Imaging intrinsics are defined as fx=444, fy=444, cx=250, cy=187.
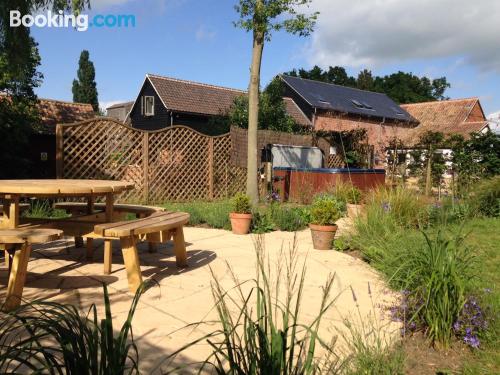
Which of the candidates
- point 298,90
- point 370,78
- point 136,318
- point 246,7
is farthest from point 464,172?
point 370,78

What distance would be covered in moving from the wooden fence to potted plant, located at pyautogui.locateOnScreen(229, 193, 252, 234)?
347 centimetres

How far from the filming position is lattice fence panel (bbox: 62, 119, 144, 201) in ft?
25.7

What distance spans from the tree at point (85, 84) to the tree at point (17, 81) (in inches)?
1383

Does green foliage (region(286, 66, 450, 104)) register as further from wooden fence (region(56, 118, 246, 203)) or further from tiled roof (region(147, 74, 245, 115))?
wooden fence (region(56, 118, 246, 203))

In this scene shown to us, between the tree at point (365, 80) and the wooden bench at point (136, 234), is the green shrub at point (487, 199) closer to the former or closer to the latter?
the wooden bench at point (136, 234)

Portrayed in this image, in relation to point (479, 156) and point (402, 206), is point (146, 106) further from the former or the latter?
point (402, 206)

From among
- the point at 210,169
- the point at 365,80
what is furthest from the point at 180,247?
the point at 365,80

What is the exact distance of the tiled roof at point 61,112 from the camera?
1639 cm

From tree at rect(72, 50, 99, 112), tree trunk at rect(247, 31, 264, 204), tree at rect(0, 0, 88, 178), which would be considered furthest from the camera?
tree at rect(72, 50, 99, 112)

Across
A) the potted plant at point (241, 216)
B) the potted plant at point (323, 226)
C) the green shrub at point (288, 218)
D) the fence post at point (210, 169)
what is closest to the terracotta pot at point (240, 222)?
the potted plant at point (241, 216)

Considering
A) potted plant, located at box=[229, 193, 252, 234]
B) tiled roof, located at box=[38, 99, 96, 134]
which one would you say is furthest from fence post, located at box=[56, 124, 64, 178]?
tiled roof, located at box=[38, 99, 96, 134]

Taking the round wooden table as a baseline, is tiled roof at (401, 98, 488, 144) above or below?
above

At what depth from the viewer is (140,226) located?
10.4ft

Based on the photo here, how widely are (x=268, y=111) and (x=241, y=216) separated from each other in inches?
390
